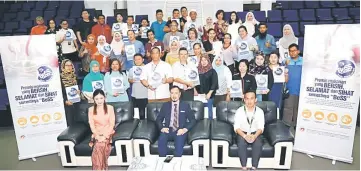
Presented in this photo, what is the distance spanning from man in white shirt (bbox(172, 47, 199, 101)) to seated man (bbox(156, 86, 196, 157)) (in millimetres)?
582

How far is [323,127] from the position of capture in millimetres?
4711

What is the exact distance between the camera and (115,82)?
16.8ft

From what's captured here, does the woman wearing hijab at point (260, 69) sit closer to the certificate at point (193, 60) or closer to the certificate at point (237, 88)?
the certificate at point (237, 88)

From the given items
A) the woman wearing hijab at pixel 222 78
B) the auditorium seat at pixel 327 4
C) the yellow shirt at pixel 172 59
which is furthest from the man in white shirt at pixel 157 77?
the auditorium seat at pixel 327 4

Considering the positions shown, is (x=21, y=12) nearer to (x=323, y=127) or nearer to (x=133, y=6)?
(x=133, y=6)

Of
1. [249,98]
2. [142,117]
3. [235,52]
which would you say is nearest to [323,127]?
[249,98]

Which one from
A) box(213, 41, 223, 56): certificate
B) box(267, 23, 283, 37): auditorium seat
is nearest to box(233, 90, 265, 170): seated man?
box(213, 41, 223, 56): certificate

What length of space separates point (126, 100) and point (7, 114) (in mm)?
2492

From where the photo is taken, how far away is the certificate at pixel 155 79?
16.9ft

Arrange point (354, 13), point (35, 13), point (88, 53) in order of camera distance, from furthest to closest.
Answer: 1. point (35, 13)
2. point (354, 13)
3. point (88, 53)

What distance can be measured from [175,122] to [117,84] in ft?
3.68

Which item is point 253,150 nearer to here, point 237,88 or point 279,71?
point 237,88

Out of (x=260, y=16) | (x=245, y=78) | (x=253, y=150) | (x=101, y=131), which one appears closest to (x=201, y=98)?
(x=245, y=78)

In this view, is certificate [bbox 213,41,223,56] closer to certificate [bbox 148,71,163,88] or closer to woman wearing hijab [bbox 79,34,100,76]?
certificate [bbox 148,71,163,88]
